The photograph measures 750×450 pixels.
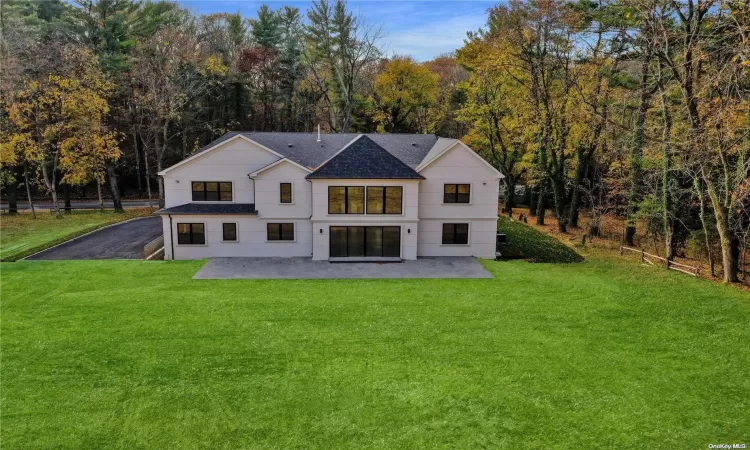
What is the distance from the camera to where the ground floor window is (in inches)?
983

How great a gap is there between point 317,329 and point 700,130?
17552mm

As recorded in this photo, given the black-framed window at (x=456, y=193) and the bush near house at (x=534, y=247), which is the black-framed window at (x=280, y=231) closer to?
the black-framed window at (x=456, y=193)

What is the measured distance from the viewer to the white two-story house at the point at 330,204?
24672 millimetres

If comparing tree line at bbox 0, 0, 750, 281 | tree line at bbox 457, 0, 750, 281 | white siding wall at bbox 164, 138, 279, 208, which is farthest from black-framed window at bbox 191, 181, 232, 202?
→ tree line at bbox 457, 0, 750, 281

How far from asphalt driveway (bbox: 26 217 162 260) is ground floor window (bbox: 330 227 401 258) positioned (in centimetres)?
1085

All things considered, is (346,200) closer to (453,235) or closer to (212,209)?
(453,235)

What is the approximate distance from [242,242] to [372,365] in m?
14.2

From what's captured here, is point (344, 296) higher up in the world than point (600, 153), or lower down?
lower down

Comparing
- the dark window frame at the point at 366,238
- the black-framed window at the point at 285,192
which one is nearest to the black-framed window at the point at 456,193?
the dark window frame at the point at 366,238

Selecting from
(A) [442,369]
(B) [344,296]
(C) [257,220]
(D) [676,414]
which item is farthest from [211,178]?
(D) [676,414]

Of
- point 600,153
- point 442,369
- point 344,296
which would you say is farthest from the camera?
point 600,153

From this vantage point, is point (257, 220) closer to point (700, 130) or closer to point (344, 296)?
point (344, 296)

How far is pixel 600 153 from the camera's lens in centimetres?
3203

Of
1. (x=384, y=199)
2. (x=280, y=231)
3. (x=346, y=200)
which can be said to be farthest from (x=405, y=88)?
(x=280, y=231)
